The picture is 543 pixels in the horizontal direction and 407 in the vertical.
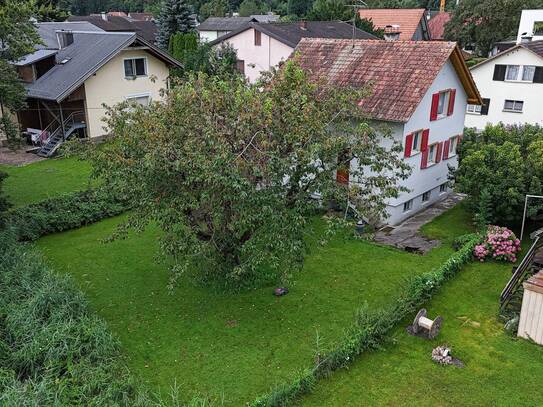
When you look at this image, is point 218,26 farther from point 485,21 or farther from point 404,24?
point 485,21

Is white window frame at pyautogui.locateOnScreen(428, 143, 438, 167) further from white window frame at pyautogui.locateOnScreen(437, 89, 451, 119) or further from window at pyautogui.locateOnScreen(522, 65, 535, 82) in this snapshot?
window at pyautogui.locateOnScreen(522, 65, 535, 82)

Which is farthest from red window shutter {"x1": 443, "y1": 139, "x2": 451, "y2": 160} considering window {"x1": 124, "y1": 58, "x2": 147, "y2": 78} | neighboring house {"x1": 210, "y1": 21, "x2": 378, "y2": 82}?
window {"x1": 124, "y1": 58, "x2": 147, "y2": 78}

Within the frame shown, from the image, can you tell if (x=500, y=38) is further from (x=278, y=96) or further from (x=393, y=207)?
(x=278, y=96)

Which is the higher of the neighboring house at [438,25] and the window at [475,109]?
the neighboring house at [438,25]

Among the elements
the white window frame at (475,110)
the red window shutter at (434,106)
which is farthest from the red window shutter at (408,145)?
the white window frame at (475,110)

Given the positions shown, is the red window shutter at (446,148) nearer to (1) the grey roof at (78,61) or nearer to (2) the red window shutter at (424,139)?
(2) the red window shutter at (424,139)

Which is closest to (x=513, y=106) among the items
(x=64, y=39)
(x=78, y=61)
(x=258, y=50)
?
(x=258, y=50)
